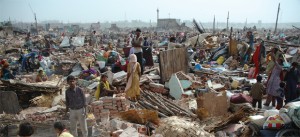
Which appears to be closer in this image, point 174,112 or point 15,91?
point 174,112

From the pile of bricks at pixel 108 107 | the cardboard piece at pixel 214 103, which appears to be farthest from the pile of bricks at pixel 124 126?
the cardboard piece at pixel 214 103

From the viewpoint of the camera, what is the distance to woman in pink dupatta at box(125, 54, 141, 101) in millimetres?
7171

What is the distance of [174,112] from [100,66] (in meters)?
6.40

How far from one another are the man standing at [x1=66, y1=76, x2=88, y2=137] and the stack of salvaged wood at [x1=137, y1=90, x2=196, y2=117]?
1709mm

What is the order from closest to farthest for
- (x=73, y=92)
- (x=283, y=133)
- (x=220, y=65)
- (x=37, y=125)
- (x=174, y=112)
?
(x=283, y=133) < (x=73, y=92) < (x=37, y=125) < (x=174, y=112) < (x=220, y=65)

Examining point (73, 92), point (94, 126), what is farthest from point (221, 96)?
point (73, 92)

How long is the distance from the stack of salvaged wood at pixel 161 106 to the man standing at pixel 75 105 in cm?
171

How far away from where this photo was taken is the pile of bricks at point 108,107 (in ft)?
21.0

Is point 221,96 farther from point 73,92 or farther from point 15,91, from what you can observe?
point 15,91

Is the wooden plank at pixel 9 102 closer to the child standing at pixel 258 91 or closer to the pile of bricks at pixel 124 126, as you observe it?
the pile of bricks at pixel 124 126

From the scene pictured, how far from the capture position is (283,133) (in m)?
4.80

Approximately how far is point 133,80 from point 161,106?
1.06 m

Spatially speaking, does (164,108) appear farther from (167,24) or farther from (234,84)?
(167,24)

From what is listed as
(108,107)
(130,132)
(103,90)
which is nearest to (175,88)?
(103,90)
